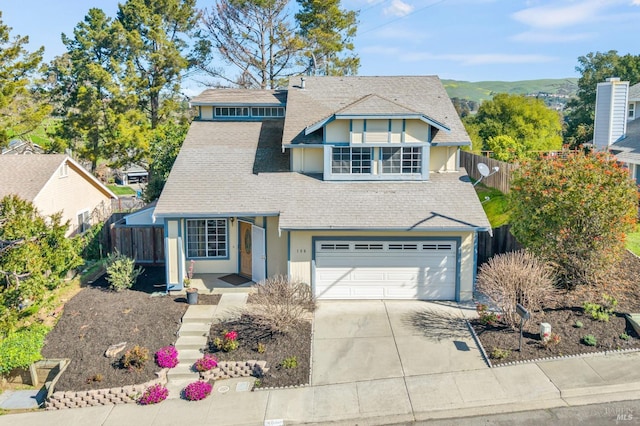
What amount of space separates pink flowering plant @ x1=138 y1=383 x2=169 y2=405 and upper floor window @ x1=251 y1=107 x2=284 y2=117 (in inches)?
544

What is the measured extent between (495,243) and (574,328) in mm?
5482

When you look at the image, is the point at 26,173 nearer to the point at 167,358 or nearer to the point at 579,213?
the point at 167,358

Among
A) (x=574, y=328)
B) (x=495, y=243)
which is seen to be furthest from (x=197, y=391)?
(x=495, y=243)

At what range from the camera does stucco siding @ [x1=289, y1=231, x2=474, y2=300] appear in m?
15.5

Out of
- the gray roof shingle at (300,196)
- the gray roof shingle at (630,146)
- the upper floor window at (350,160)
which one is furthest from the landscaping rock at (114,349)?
the gray roof shingle at (630,146)

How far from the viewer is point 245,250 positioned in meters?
17.5

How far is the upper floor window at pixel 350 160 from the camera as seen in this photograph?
17438 mm

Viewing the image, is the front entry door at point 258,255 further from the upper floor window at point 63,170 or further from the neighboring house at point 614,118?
the neighboring house at point 614,118

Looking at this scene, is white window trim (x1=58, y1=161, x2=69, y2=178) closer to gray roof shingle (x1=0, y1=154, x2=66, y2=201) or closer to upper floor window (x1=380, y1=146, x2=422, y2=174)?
gray roof shingle (x1=0, y1=154, x2=66, y2=201)

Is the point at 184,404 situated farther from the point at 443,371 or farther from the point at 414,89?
the point at 414,89

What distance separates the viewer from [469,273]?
15.6 metres

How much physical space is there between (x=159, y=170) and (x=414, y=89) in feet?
41.3

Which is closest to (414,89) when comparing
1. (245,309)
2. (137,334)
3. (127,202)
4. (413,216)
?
(413,216)

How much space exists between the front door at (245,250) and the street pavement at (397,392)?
5.27 metres
